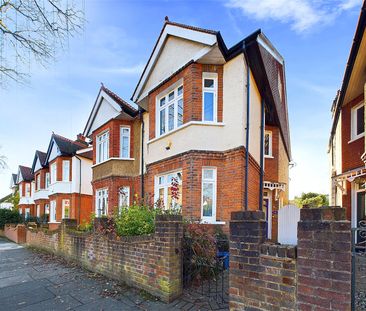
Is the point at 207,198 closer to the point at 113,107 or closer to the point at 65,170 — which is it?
the point at 113,107

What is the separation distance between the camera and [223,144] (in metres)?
9.71

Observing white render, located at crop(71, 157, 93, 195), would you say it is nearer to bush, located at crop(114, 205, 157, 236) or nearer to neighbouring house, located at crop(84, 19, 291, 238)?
neighbouring house, located at crop(84, 19, 291, 238)

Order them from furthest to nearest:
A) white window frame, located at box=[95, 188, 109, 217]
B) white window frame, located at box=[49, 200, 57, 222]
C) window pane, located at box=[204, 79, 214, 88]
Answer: white window frame, located at box=[49, 200, 57, 222]
white window frame, located at box=[95, 188, 109, 217]
window pane, located at box=[204, 79, 214, 88]

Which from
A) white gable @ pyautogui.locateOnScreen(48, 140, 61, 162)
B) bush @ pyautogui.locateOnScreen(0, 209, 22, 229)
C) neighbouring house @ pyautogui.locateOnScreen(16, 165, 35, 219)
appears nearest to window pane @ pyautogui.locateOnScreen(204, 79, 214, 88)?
white gable @ pyautogui.locateOnScreen(48, 140, 61, 162)

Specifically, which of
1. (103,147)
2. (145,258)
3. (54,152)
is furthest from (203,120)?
(54,152)

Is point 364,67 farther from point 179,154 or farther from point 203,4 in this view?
point 179,154

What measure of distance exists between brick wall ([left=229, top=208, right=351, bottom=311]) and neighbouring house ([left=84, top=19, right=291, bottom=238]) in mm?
3942

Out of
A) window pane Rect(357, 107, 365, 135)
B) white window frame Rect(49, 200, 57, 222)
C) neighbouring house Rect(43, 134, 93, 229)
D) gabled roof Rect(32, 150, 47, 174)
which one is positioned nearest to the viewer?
window pane Rect(357, 107, 365, 135)

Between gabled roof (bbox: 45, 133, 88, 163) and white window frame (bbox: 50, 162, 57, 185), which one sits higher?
gabled roof (bbox: 45, 133, 88, 163)

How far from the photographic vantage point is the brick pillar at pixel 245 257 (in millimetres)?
3615

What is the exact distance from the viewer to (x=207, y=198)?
962 centimetres

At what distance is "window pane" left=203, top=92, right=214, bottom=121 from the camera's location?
32.7ft

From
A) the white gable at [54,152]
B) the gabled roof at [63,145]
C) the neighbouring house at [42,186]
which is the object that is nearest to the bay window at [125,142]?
the gabled roof at [63,145]

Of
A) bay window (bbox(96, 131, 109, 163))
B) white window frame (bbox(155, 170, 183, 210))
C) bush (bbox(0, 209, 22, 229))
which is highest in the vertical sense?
bay window (bbox(96, 131, 109, 163))
